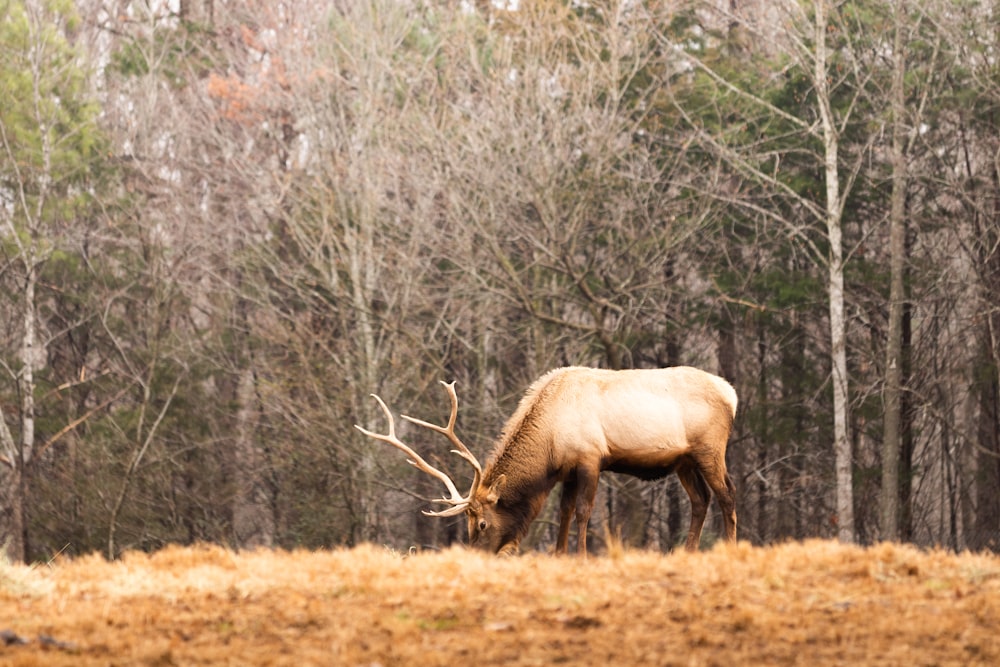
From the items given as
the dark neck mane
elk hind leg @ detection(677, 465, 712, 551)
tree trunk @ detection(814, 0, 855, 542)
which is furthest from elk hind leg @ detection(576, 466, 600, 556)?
tree trunk @ detection(814, 0, 855, 542)

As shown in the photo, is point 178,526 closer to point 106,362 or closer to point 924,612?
point 106,362

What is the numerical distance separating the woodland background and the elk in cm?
710

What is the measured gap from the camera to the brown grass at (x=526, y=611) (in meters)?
5.75

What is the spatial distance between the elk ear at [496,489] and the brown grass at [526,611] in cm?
231

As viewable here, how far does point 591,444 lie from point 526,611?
4182mm

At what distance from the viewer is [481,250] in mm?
20062

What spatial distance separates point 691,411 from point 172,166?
20677 mm

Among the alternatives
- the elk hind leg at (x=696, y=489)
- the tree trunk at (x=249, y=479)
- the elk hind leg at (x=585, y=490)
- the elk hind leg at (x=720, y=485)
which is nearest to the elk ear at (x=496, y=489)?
the elk hind leg at (x=585, y=490)

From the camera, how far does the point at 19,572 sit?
7.89 metres

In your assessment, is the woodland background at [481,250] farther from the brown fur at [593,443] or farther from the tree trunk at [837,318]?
the brown fur at [593,443]

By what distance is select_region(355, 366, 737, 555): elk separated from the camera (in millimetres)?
10648

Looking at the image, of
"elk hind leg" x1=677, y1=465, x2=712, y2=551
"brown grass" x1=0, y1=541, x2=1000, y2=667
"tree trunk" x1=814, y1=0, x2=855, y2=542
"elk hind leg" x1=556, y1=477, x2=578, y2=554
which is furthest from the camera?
"tree trunk" x1=814, y1=0, x2=855, y2=542

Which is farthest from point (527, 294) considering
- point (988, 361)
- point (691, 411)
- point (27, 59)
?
point (27, 59)

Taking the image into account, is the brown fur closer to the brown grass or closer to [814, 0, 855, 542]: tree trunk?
the brown grass
